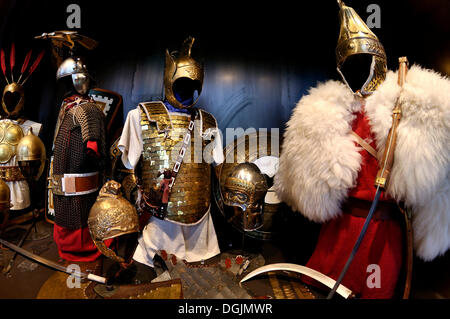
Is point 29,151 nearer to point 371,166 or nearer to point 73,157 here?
point 73,157

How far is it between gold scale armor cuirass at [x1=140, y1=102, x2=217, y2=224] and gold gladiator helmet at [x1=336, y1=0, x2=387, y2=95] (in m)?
1.26

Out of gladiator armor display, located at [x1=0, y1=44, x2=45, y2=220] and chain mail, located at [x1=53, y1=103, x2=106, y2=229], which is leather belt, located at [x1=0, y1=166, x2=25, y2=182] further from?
chain mail, located at [x1=53, y1=103, x2=106, y2=229]

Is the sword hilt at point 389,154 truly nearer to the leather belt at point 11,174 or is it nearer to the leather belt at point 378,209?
the leather belt at point 378,209

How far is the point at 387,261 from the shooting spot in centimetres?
140

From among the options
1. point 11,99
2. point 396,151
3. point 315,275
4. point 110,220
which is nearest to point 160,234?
point 110,220

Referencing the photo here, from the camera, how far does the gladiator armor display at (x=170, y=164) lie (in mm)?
1873

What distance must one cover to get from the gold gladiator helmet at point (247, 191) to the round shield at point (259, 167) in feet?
1.26

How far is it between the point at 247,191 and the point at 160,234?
86cm

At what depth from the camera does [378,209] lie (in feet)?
4.69

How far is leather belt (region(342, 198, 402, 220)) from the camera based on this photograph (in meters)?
1.42

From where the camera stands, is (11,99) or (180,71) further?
(11,99)

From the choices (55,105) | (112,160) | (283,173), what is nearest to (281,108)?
(283,173)

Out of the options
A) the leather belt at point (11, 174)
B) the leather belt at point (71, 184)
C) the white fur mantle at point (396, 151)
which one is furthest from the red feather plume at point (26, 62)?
the white fur mantle at point (396, 151)
